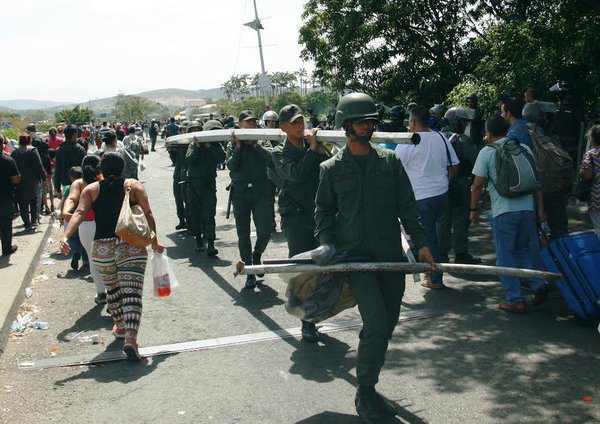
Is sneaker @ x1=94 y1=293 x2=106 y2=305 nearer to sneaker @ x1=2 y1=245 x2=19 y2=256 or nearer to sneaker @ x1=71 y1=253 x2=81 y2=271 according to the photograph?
sneaker @ x1=71 y1=253 x2=81 y2=271

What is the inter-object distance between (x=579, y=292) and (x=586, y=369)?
1.01m

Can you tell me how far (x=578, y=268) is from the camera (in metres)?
5.88

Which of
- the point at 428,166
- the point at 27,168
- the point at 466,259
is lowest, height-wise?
the point at 466,259

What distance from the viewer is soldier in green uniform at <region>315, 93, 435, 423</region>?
4.26m

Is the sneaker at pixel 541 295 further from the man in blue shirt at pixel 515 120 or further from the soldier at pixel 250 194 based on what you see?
the soldier at pixel 250 194

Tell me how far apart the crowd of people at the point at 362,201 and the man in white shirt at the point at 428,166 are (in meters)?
0.01

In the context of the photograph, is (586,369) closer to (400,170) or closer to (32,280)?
(400,170)

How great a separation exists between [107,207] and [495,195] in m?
3.64

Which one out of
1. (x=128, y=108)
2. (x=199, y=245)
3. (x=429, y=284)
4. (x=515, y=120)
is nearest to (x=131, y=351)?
(x=429, y=284)

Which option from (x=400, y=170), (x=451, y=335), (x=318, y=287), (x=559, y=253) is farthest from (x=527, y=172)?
(x=318, y=287)

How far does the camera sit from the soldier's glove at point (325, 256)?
169 inches

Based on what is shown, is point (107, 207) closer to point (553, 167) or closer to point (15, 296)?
point (15, 296)

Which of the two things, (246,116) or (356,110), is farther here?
(246,116)

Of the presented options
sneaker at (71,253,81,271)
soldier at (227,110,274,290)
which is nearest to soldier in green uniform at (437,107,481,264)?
soldier at (227,110,274,290)
